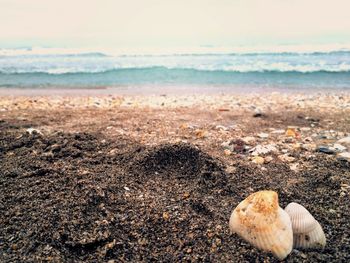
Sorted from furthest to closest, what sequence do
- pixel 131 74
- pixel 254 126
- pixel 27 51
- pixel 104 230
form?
1. pixel 27 51
2. pixel 131 74
3. pixel 254 126
4. pixel 104 230

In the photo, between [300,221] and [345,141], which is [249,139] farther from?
[300,221]

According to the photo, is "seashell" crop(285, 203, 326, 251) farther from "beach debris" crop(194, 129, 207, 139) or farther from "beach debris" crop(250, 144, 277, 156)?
"beach debris" crop(194, 129, 207, 139)

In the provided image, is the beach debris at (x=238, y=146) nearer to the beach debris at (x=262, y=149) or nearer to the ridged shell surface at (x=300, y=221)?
the beach debris at (x=262, y=149)

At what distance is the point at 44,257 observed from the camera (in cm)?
206

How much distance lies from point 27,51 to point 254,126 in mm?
29008

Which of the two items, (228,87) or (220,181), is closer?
(220,181)

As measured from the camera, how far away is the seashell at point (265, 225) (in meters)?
2.17

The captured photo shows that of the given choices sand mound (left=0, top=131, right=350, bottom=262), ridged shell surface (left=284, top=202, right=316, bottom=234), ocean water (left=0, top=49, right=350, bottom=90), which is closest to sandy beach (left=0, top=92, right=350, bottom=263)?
sand mound (left=0, top=131, right=350, bottom=262)

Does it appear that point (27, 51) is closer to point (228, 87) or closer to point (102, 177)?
point (228, 87)

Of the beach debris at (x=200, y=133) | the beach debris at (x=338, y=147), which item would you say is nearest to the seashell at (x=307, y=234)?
the beach debris at (x=338, y=147)

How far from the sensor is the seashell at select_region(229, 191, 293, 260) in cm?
217

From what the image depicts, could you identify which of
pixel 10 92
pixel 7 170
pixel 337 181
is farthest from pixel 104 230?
pixel 10 92

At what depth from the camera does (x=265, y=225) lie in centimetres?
220

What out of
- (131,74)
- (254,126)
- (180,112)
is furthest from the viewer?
(131,74)
